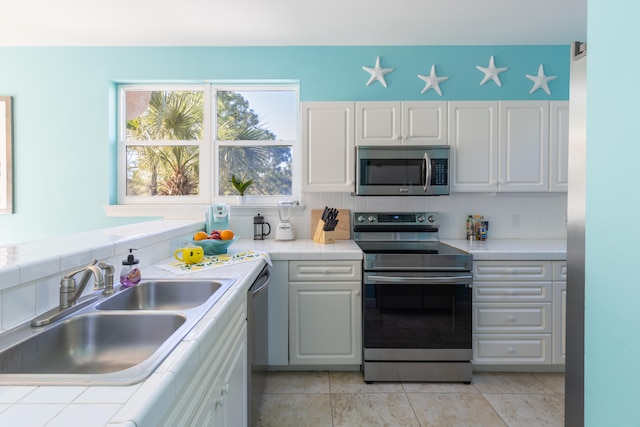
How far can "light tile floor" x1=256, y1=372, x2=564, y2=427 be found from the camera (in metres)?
2.07

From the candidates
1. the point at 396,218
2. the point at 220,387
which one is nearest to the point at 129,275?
the point at 220,387

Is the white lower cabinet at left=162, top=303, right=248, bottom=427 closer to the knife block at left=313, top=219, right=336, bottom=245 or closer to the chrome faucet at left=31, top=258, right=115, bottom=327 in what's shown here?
the chrome faucet at left=31, top=258, right=115, bottom=327

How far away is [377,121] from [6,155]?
3138 millimetres

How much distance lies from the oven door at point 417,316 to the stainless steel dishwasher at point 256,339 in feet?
2.21

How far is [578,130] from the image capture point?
773mm

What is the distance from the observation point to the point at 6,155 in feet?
10.3

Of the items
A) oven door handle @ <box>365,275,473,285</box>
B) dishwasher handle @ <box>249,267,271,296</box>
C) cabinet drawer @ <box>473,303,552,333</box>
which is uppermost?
dishwasher handle @ <box>249,267,271,296</box>

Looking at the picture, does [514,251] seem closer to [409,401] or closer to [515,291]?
[515,291]

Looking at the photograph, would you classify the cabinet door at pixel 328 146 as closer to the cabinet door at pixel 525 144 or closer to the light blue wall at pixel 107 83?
the light blue wall at pixel 107 83

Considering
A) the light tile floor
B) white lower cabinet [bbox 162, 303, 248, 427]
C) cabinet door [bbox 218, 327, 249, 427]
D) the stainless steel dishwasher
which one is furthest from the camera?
the light tile floor

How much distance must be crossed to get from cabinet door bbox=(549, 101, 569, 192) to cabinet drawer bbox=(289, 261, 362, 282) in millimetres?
1718

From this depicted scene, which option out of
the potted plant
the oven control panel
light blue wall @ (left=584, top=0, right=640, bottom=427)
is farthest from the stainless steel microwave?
light blue wall @ (left=584, top=0, right=640, bottom=427)

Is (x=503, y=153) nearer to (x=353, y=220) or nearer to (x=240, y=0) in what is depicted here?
(x=353, y=220)

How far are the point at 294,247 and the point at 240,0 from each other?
5.71 feet
